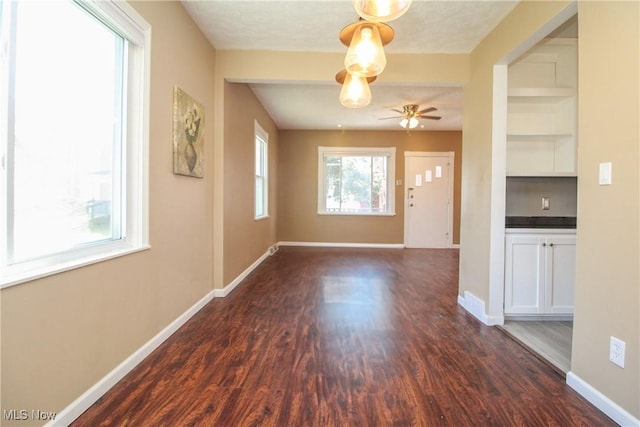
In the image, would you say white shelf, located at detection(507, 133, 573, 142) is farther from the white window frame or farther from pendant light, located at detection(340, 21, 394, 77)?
the white window frame

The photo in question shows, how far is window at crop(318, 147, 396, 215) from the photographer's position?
6605mm

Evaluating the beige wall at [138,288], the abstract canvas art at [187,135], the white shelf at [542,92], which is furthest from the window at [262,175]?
Answer: the white shelf at [542,92]

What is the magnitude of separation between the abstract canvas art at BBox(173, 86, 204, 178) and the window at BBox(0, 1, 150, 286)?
388 mm

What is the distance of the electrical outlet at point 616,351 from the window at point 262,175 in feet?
14.2

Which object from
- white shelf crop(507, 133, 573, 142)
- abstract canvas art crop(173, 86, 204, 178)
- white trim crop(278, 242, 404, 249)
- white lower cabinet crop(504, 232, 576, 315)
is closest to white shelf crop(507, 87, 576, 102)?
white shelf crop(507, 133, 573, 142)

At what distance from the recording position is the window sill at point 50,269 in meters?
1.10

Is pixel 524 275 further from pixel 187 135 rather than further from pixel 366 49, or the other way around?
pixel 187 135

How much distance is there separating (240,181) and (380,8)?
110 inches

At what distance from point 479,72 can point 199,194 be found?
2870mm

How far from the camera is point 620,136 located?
1.40m

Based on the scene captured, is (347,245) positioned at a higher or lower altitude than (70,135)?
lower

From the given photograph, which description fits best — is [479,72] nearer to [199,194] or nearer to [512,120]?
[512,120]

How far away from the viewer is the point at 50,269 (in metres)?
1.25

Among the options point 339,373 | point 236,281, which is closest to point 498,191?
point 339,373
